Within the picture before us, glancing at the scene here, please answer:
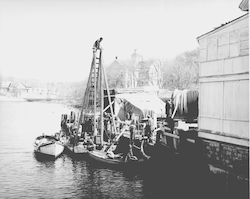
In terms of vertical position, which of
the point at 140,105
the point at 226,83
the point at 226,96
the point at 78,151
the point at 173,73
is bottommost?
the point at 78,151

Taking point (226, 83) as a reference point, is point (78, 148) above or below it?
below

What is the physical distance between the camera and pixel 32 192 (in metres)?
8.27

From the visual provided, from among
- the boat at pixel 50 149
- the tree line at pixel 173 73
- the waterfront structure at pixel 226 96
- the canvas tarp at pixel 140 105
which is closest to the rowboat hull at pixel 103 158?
the boat at pixel 50 149

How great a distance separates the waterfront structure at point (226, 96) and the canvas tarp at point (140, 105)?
8.49 meters

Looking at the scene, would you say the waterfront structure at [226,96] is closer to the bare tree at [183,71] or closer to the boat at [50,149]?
the boat at [50,149]

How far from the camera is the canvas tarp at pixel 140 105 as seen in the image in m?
16.9

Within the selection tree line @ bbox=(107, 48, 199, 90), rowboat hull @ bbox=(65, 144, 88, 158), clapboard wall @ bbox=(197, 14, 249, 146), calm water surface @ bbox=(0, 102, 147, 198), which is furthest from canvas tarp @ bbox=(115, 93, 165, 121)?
clapboard wall @ bbox=(197, 14, 249, 146)

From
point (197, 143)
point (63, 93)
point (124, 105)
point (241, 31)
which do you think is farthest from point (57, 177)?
point (63, 93)

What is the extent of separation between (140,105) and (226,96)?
9.85 meters

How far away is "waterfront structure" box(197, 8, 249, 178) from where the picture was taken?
22.0ft

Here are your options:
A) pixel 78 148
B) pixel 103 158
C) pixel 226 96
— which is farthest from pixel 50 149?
pixel 226 96

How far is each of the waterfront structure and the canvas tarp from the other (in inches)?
334

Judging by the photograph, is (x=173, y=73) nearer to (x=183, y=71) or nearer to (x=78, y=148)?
(x=183, y=71)

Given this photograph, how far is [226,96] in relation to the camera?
7230 mm
